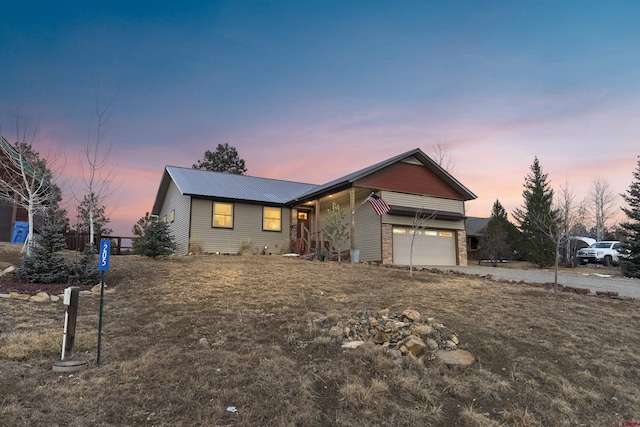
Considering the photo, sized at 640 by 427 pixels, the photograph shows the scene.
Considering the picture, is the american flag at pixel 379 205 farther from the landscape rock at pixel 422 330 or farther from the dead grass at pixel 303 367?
the landscape rock at pixel 422 330

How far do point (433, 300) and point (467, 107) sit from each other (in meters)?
10.9

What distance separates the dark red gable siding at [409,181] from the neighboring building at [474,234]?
15.9 meters

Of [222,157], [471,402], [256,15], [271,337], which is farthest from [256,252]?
[222,157]

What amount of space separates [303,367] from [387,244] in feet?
44.3

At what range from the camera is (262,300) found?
7.73 metres

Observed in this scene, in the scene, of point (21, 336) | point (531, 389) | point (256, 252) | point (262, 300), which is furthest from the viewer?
point (256, 252)

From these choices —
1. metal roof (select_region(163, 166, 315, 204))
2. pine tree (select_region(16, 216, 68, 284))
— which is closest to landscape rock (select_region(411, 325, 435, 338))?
pine tree (select_region(16, 216, 68, 284))

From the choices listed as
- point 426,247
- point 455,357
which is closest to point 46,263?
point 455,357

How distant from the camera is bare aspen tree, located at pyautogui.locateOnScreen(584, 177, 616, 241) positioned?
113 feet

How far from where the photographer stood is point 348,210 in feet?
65.6

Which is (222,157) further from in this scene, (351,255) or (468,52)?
(468,52)

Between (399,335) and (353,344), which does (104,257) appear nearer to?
(353,344)

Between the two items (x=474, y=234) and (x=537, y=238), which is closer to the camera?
(x=537, y=238)

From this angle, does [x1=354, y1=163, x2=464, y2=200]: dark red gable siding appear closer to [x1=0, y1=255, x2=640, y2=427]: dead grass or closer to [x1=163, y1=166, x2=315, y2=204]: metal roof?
[x1=163, y1=166, x2=315, y2=204]: metal roof
